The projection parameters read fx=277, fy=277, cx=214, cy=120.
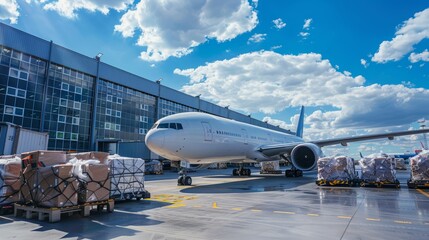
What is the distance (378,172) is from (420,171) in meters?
1.72

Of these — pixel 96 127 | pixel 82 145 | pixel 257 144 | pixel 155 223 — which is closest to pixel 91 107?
pixel 96 127

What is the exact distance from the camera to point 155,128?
13414 mm

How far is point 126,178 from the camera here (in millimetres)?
9016

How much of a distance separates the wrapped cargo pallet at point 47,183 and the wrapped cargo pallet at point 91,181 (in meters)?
0.19

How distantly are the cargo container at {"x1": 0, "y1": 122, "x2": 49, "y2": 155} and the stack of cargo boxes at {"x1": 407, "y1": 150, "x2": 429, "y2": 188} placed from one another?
19.9 metres

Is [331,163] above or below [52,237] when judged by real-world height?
above

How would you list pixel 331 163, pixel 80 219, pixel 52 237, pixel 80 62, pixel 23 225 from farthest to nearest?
pixel 80 62 < pixel 331 163 < pixel 80 219 < pixel 23 225 < pixel 52 237

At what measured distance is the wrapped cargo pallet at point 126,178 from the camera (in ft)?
28.5

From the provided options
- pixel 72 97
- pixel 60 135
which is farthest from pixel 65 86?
pixel 60 135

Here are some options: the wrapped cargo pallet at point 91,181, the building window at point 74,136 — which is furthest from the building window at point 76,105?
the wrapped cargo pallet at point 91,181

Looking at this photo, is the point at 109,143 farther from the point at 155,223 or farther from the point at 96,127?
the point at 155,223

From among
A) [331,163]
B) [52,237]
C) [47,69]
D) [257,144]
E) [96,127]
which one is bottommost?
[52,237]

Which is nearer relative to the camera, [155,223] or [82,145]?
[155,223]

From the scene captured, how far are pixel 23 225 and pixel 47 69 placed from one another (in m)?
26.6
